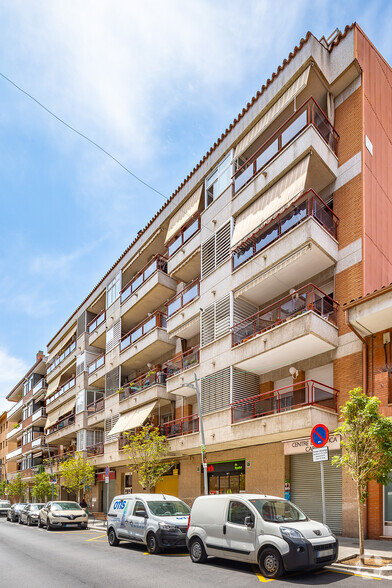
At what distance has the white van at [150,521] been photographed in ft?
47.3

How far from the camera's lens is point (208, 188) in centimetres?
2733

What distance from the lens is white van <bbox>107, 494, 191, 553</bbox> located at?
14.4 metres

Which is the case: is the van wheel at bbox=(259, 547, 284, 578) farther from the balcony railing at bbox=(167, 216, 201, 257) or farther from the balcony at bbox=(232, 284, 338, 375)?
the balcony railing at bbox=(167, 216, 201, 257)

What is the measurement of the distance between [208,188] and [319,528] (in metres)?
19.4

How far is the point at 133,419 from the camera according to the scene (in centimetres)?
3089

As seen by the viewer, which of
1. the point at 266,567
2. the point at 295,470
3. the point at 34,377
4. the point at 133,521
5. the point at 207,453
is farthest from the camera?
the point at 34,377

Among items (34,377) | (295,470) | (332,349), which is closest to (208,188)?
(332,349)

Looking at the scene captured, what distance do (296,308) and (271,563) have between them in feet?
32.5

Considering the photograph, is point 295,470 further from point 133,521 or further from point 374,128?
point 374,128

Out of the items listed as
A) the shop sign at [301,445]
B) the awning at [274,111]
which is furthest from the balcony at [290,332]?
the awning at [274,111]

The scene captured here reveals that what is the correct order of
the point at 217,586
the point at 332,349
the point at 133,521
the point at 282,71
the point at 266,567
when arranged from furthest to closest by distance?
the point at 282,71, the point at 332,349, the point at 133,521, the point at 266,567, the point at 217,586

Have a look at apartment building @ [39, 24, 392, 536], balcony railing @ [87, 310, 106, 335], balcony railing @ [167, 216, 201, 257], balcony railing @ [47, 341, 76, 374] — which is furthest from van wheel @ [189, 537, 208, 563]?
balcony railing @ [47, 341, 76, 374]

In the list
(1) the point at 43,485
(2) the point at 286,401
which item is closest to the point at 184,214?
(2) the point at 286,401

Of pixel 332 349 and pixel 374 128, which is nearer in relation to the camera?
pixel 332 349
